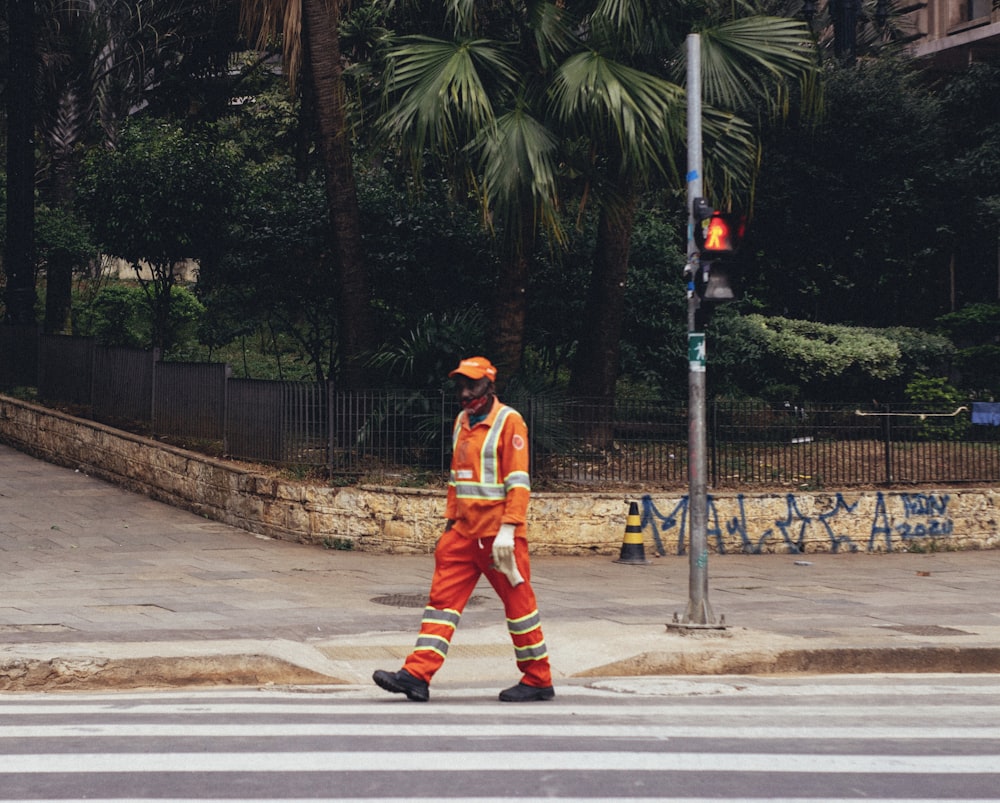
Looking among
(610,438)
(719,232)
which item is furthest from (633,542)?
(719,232)

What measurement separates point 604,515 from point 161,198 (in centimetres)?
831

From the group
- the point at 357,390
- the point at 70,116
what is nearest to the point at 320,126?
the point at 357,390

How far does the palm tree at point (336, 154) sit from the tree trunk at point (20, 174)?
24.6ft

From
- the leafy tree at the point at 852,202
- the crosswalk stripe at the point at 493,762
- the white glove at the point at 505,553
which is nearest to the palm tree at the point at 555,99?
the white glove at the point at 505,553

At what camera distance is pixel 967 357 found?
69.7 ft

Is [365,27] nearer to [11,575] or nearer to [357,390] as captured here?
[357,390]

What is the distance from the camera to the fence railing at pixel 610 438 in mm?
14719

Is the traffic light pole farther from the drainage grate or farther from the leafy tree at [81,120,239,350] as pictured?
the leafy tree at [81,120,239,350]

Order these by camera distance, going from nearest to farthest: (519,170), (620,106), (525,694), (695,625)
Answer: (525,694)
(695,625)
(620,106)
(519,170)

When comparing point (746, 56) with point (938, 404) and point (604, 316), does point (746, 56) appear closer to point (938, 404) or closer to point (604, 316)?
point (604, 316)

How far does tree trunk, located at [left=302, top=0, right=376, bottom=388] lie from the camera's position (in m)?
15.5

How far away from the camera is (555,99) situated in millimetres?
13750

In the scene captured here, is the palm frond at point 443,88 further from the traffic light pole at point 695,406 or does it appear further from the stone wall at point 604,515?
the traffic light pole at point 695,406

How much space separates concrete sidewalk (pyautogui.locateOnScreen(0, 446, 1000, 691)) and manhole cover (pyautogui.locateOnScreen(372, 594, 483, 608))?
0.03 m
